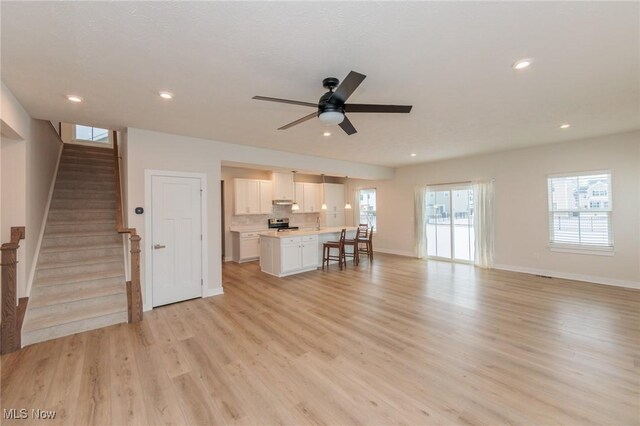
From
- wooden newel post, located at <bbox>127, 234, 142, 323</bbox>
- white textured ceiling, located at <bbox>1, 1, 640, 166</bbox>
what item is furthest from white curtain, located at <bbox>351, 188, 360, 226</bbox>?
wooden newel post, located at <bbox>127, 234, 142, 323</bbox>

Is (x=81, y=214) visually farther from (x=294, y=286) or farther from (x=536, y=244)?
(x=536, y=244)

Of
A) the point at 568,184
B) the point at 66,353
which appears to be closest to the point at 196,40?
the point at 66,353

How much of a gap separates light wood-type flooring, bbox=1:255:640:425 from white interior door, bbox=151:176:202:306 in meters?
0.31

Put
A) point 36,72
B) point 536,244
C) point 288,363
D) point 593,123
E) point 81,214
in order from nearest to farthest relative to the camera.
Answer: point 36,72 < point 288,363 < point 593,123 < point 81,214 < point 536,244

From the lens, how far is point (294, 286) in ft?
16.2

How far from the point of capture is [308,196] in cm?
869

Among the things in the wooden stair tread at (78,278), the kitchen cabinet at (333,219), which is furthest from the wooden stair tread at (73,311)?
the kitchen cabinet at (333,219)

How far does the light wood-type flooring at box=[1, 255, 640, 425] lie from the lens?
190 centimetres

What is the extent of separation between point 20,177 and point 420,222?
24.8ft

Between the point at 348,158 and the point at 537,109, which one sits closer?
the point at 537,109

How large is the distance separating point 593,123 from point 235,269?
7.10 meters

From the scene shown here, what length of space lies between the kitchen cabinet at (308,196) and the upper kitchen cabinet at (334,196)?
0.24 m

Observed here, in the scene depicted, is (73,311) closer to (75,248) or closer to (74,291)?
(74,291)

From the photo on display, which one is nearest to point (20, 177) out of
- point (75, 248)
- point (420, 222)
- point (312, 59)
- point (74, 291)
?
point (75, 248)
